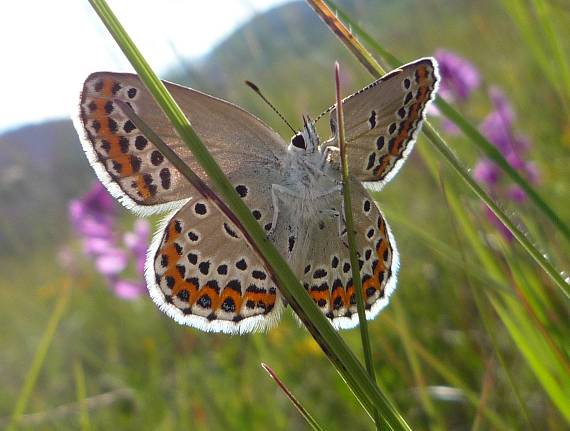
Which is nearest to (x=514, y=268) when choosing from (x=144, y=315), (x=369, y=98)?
(x=369, y=98)

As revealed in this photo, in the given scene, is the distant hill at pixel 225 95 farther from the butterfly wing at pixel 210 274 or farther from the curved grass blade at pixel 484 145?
the curved grass blade at pixel 484 145

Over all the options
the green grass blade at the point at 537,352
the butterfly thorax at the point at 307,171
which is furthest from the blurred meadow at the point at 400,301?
the butterfly thorax at the point at 307,171

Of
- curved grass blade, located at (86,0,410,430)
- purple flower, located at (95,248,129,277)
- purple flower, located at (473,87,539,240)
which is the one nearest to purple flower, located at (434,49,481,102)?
purple flower, located at (473,87,539,240)

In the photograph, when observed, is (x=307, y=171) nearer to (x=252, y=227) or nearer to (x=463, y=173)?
(x=463, y=173)

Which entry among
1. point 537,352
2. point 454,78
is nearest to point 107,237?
point 454,78

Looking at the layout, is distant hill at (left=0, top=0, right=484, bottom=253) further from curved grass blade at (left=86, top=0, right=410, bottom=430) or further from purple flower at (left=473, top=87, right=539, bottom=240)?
curved grass blade at (left=86, top=0, right=410, bottom=430)

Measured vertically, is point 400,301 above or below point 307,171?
below
